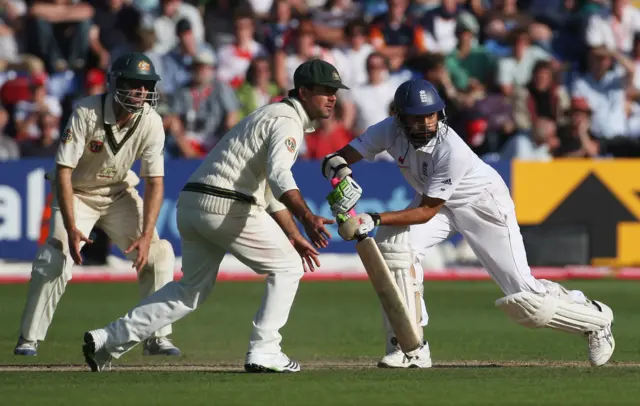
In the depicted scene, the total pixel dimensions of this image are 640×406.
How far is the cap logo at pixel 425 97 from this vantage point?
287 inches

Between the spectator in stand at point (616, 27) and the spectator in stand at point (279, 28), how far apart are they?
4209 millimetres

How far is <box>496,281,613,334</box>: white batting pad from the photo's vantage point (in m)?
7.41

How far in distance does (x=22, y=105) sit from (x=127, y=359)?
26.0ft

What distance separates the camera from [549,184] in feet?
48.6

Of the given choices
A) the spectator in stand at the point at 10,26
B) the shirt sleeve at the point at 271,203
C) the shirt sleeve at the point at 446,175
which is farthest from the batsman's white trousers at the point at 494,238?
the spectator in stand at the point at 10,26

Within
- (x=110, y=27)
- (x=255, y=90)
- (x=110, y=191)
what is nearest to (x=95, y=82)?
(x=110, y=27)

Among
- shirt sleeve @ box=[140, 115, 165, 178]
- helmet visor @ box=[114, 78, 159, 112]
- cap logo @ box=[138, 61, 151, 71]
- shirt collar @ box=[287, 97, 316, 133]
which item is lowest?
shirt sleeve @ box=[140, 115, 165, 178]

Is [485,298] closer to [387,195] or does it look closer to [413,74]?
[387,195]

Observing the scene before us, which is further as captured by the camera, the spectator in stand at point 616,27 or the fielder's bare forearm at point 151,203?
the spectator in stand at point 616,27

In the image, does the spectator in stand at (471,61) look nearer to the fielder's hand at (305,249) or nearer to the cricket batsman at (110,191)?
the cricket batsman at (110,191)

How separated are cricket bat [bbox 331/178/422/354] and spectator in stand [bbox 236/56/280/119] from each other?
27.4 feet


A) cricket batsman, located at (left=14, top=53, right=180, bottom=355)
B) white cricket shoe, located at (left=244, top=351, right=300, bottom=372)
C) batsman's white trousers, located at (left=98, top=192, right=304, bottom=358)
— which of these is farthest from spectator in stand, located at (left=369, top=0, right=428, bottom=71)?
white cricket shoe, located at (left=244, top=351, right=300, bottom=372)

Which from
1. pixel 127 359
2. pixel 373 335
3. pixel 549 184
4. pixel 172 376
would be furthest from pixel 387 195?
pixel 172 376

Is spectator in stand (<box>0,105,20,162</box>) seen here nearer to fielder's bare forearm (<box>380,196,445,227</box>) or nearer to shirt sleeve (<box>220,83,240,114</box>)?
shirt sleeve (<box>220,83,240,114</box>)
